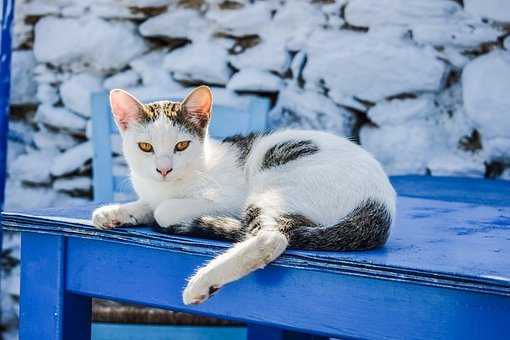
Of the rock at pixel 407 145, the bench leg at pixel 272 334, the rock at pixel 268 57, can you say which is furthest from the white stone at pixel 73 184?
the bench leg at pixel 272 334

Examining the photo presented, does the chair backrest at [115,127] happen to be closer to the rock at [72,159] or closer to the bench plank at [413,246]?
the rock at [72,159]

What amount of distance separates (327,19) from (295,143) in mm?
1392

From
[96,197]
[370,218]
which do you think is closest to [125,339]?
[96,197]

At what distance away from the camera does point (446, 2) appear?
257cm

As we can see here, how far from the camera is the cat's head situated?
1.43 metres

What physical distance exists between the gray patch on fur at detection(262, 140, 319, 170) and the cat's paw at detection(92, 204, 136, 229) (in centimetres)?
25

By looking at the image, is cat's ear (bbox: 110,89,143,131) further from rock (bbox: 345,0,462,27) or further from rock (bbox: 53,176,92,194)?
rock (bbox: 53,176,92,194)

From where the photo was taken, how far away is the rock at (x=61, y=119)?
10.1 feet

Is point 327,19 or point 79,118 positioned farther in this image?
point 79,118

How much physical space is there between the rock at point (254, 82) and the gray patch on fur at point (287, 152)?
1352mm

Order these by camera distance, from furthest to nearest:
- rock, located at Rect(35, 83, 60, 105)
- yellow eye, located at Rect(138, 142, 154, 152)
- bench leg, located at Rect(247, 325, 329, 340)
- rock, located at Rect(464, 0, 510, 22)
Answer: rock, located at Rect(35, 83, 60, 105) < rock, located at Rect(464, 0, 510, 22) < bench leg, located at Rect(247, 325, 329, 340) < yellow eye, located at Rect(138, 142, 154, 152)

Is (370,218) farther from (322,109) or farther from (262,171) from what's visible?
(322,109)

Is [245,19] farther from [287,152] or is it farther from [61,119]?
[287,152]

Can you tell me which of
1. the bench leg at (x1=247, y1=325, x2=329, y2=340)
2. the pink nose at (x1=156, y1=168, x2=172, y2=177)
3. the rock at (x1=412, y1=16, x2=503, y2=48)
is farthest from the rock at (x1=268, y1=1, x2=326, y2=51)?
the pink nose at (x1=156, y1=168, x2=172, y2=177)
